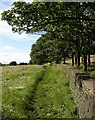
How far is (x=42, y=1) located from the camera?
20.5 meters

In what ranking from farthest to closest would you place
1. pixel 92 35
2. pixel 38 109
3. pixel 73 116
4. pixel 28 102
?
pixel 92 35
pixel 28 102
pixel 38 109
pixel 73 116

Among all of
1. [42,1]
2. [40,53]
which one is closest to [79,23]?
[42,1]

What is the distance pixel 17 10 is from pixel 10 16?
32.6 inches

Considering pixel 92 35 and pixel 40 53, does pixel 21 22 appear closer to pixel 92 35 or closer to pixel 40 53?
pixel 92 35

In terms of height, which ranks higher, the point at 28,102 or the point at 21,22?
the point at 21,22

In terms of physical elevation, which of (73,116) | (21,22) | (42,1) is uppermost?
(42,1)

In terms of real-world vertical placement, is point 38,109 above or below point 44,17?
below

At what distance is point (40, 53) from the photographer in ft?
426

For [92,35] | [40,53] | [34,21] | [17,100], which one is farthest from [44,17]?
[40,53]

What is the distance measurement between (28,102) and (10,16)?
20.9 ft

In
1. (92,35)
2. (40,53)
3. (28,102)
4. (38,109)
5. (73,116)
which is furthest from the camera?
(40,53)

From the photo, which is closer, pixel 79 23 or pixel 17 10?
pixel 17 10

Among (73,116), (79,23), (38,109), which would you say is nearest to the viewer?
(73,116)

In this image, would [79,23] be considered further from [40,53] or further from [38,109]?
[40,53]
